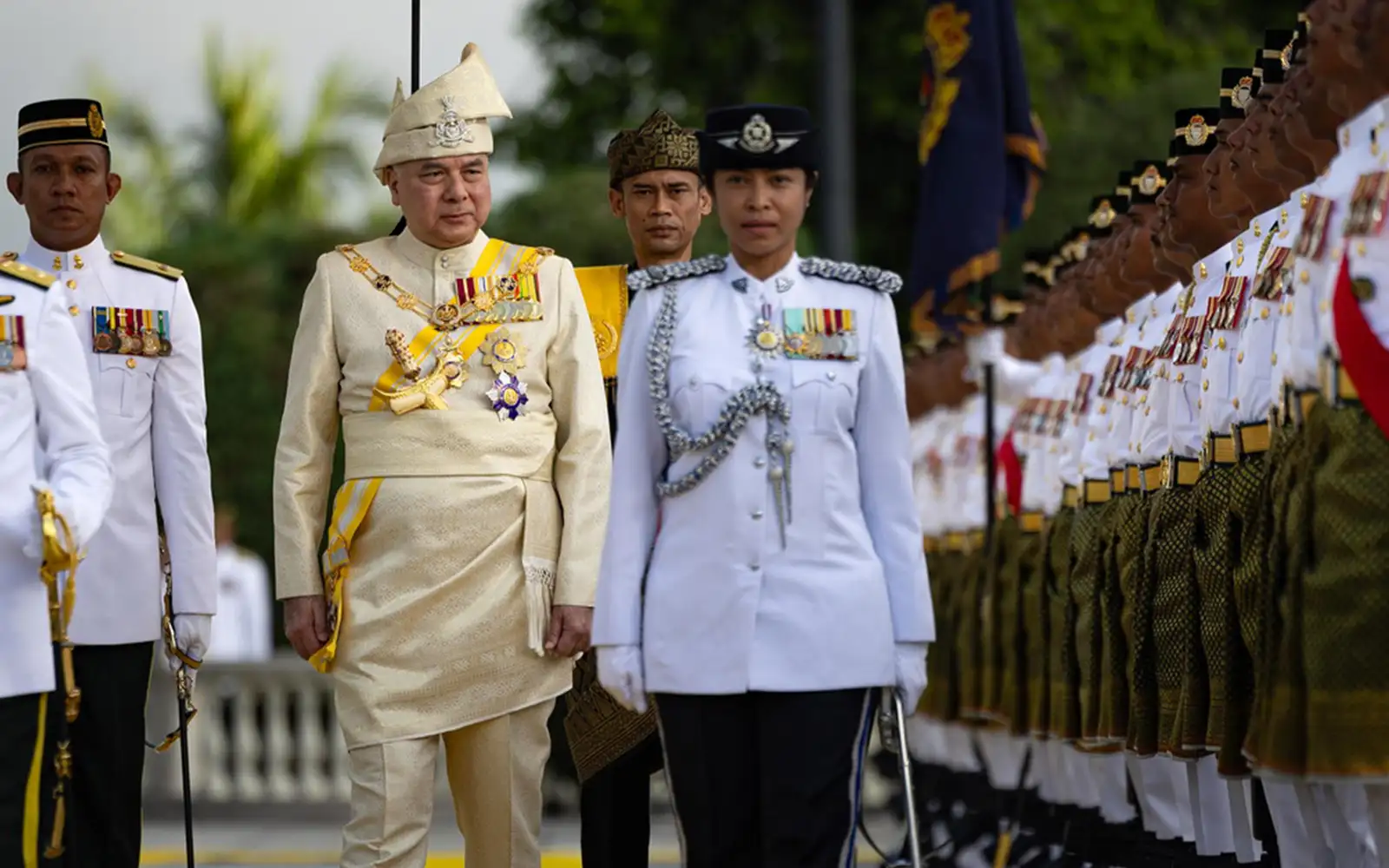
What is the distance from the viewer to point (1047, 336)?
1113cm

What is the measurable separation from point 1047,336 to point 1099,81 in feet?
51.3

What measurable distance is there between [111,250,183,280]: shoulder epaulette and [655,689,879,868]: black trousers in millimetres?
2289

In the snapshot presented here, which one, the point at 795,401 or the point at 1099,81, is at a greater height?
the point at 1099,81

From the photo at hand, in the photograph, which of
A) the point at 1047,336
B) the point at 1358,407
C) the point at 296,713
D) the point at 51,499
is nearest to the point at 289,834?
the point at 296,713

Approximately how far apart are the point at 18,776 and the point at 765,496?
1738mm

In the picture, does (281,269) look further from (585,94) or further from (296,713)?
(296,713)

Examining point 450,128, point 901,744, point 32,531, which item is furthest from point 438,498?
point 901,744

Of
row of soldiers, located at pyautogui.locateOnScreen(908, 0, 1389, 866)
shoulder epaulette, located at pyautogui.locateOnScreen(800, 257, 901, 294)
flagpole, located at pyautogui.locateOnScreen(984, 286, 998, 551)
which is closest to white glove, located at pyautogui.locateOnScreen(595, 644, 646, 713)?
shoulder epaulette, located at pyautogui.locateOnScreen(800, 257, 901, 294)

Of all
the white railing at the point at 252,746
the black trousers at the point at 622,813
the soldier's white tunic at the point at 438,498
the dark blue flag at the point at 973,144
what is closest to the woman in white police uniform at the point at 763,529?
the soldier's white tunic at the point at 438,498

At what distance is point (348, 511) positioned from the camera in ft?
23.1

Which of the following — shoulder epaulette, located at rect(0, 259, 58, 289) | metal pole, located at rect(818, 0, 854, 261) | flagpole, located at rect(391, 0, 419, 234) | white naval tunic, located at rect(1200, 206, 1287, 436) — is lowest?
white naval tunic, located at rect(1200, 206, 1287, 436)

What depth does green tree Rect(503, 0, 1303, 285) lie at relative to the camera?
2425 cm

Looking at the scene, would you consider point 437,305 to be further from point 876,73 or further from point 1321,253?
point 876,73

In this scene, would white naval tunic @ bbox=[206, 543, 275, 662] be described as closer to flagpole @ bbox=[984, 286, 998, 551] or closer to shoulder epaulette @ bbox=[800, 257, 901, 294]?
flagpole @ bbox=[984, 286, 998, 551]
